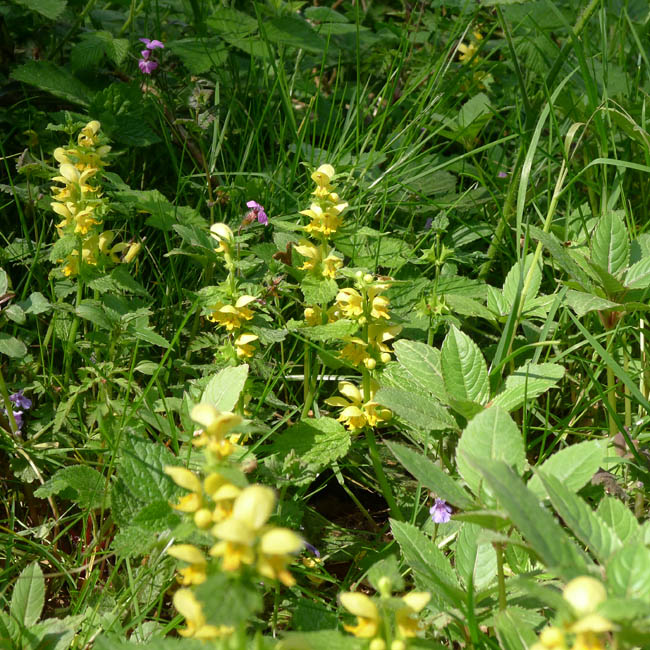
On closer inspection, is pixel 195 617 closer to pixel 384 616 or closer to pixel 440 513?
pixel 384 616

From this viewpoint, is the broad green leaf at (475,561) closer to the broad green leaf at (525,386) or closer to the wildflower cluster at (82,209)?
the broad green leaf at (525,386)

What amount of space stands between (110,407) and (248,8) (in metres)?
2.28

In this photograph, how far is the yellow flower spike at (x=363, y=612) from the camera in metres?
0.77

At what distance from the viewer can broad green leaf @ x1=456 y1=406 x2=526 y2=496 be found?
3.21 ft

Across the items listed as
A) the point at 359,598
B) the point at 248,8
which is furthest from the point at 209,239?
the point at 248,8

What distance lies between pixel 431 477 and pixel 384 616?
22 centimetres

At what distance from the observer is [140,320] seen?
5.47 ft

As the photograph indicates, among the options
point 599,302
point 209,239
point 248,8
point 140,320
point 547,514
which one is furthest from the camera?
point 248,8

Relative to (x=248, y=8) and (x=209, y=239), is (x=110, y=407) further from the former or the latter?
(x=248, y=8)

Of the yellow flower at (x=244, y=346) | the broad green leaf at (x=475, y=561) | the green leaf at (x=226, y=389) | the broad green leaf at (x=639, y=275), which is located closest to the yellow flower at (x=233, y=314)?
the yellow flower at (x=244, y=346)

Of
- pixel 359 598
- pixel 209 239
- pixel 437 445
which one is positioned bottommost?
pixel 437 445

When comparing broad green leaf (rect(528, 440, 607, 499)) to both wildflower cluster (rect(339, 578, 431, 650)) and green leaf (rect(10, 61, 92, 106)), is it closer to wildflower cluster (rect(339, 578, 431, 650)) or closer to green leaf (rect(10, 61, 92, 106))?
wildflower cluster (rect(339, 578, 431, 650))

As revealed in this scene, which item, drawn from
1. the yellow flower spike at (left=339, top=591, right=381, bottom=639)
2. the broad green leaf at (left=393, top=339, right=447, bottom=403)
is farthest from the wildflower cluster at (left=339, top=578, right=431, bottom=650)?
the broad green leaf at (left=393, top=339, right=447, bottom=403)

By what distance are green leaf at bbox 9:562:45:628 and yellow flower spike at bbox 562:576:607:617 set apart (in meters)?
0.82
